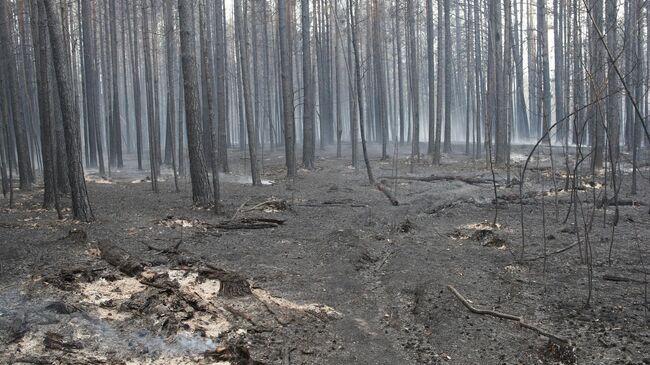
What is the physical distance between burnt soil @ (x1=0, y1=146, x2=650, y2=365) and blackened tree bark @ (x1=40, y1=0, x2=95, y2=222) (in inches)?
13.7

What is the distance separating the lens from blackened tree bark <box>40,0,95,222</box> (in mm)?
8898

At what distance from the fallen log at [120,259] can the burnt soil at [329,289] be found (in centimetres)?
15

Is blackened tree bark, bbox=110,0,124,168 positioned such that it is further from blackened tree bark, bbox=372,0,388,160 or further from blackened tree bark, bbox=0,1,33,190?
blackened tree bark, bbox=372,0,388,160

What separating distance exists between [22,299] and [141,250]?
2.25 meters

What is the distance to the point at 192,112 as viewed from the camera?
11.2 m

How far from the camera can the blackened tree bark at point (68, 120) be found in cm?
890

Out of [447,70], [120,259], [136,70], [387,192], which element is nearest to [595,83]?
[120,259]

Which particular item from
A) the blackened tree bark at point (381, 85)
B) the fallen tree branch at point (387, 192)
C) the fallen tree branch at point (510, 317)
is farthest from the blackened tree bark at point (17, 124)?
the fallen tree branch at point (510, 317)

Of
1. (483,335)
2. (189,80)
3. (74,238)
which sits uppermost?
(189,80)

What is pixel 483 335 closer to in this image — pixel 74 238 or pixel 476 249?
pixel 476 249

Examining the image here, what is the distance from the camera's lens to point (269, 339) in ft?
15.1

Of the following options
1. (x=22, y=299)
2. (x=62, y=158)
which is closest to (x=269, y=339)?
(x=22, y=299)

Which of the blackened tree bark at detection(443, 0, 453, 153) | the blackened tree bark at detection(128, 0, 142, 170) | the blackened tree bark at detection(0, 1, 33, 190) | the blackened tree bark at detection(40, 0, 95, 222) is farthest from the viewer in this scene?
the blackened tree bark at detection(443, 0, 453, 153)

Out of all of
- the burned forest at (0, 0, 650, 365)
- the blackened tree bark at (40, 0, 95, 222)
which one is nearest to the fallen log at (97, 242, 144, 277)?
the burned forest at (0, 0, 650, 365)
